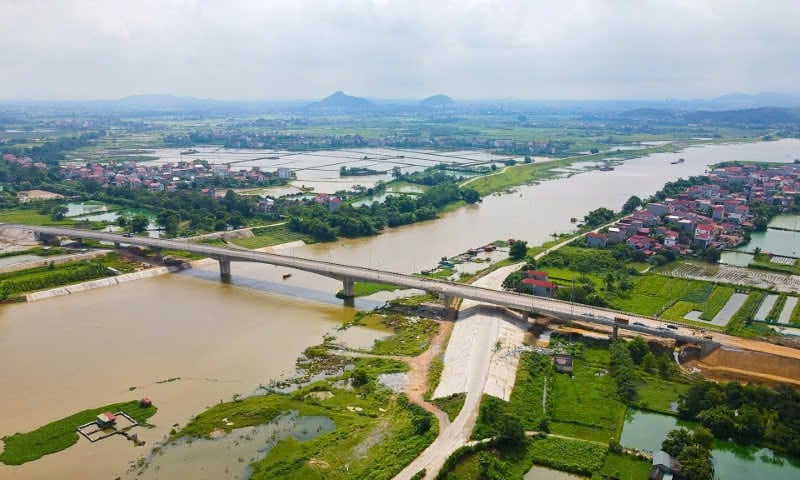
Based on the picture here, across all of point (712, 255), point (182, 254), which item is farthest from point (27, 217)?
point (712, 255)

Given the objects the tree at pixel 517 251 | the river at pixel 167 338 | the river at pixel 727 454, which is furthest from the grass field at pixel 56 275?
the river at pixel 727 454

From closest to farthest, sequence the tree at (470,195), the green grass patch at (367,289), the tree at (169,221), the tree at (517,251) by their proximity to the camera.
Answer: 1. the green grass patch at (367,289)
2. the tree at (517,251)
3. the tree at (169,221)
4. the tree at (470,195)

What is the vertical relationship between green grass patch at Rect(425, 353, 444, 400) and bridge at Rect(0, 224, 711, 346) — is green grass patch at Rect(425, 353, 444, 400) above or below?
below

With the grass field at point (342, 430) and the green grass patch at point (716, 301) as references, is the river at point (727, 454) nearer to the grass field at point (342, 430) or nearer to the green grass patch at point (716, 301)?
the grass field at point (342, 430)

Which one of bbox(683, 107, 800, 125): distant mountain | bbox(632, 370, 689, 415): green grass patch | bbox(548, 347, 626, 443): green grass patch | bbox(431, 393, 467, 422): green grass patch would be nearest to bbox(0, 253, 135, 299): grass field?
bbox(431, 393, 467, 422): green grass patch

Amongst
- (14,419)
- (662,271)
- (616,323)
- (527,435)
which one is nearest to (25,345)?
(14,419)

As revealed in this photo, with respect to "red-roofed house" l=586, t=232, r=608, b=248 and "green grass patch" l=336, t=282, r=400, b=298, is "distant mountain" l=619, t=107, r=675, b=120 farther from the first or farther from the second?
"green grass patch" l=336, t=282, r=400, b=298

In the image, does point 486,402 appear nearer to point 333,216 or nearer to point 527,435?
point 527,435
